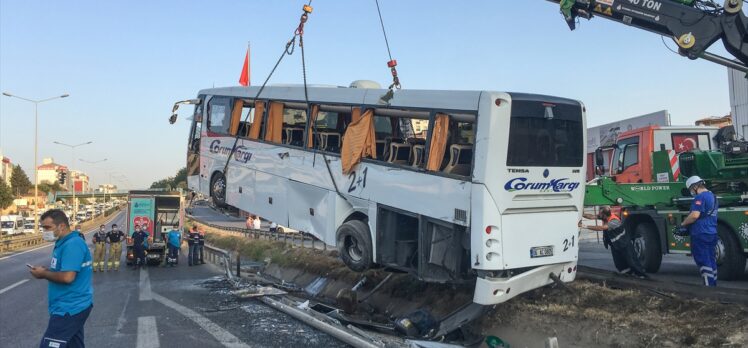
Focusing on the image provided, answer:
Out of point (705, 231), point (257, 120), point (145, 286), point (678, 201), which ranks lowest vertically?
point (145, 286)

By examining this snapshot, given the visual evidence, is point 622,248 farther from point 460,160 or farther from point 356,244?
point 356,244

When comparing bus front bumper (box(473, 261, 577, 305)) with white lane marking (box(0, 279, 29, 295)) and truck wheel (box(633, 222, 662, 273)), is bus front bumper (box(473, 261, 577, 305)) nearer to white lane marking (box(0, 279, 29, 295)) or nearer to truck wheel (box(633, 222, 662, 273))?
truck wheel (box(633, 222, 662, 273))

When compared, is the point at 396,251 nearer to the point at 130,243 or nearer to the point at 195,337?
the point at 195,337

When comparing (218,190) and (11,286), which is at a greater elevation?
(218,190)

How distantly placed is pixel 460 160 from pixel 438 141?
0.44 meters

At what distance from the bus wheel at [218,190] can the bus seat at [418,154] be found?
203 inches

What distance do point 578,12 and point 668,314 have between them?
297 inches

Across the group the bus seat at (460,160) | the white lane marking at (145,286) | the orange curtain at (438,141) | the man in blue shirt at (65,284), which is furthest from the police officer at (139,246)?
the bus seat at (460,160)

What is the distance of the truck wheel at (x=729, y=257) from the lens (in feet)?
29.8

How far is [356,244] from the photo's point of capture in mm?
8320

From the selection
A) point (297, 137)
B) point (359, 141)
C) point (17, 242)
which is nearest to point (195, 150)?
point (297, 137)

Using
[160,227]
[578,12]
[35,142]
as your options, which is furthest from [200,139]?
[35,142]

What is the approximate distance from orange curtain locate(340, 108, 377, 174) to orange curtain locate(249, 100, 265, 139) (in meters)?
2.45

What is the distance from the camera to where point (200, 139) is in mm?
11734
